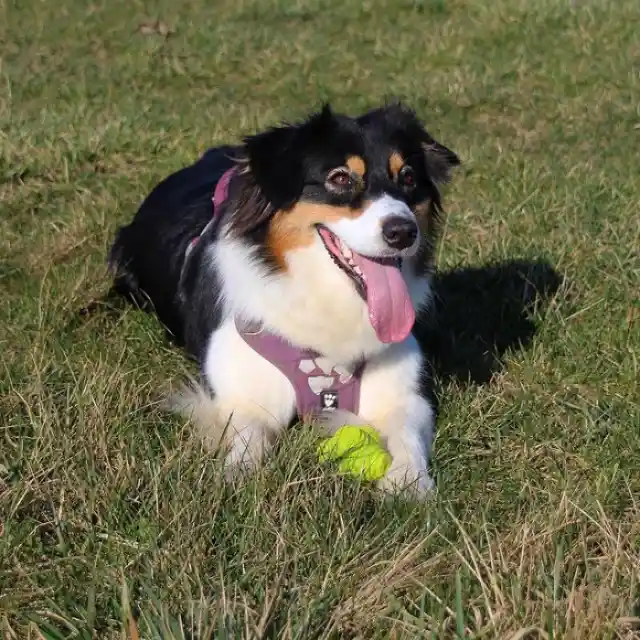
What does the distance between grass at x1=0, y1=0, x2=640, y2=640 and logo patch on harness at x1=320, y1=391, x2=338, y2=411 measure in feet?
1.32

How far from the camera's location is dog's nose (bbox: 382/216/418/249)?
292cm

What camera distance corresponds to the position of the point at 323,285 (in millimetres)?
3213

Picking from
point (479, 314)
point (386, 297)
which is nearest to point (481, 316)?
point (479, 314)

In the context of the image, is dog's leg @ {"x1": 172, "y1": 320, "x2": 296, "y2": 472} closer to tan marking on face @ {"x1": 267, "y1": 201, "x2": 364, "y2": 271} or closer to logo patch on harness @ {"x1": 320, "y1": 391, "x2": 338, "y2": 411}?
logo patch on harness @ {"x1": 320, "y1": 391, "x2": 338, "y2": 411}

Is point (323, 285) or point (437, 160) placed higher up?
point (437, 160)

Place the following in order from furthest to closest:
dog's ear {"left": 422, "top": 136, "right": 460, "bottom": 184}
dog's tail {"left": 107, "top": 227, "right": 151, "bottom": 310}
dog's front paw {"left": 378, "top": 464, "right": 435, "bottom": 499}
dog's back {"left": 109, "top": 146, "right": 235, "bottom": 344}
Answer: dog's tail {"left": 107, "top": 227, "right": 151, "bottom": 310}, dog's back {"left": 109, "top": 146, "right": 235, "bottom": 344}, dog's ear {"left": 422, "top": 136, "right": 460, "bottom": 184}, dog's front paw {"left": 378, "top": 464, "right": 435, "bottom": 499}

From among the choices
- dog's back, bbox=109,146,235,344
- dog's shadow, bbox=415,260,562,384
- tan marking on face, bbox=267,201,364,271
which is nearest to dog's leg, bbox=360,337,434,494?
dog's shadow, bbox=415,260,562,384

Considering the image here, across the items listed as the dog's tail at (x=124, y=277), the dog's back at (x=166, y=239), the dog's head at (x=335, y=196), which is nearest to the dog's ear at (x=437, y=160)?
the dog's head at (x=335, y=196)

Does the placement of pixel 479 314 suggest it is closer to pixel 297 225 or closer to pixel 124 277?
pixel 297 225

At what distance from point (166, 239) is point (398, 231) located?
5.21 ft

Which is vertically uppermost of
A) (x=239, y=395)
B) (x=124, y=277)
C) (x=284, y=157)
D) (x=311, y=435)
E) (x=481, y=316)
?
(x=284, y=157)

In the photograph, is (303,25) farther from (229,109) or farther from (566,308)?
(566,308)

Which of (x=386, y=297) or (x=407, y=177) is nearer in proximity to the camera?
(x=386, y=297)

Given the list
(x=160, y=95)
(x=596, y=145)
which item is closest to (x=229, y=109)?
(x=160, y=95)
